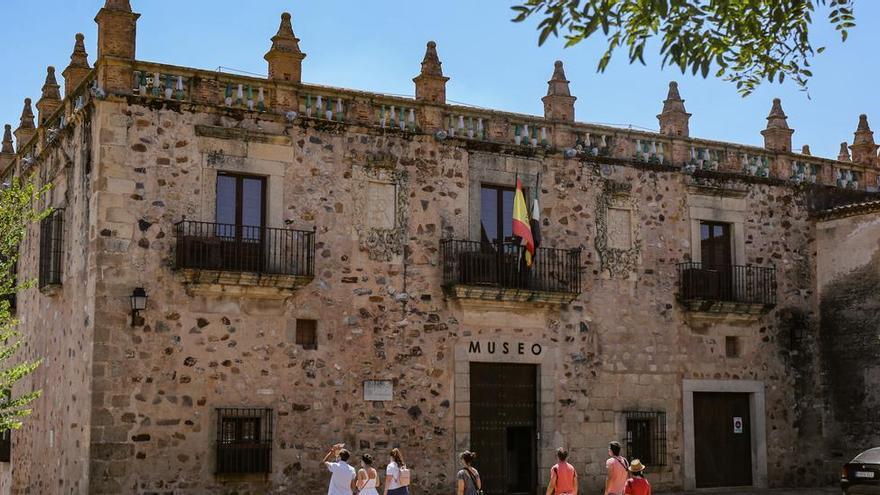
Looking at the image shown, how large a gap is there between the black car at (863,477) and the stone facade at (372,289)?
4.58 m

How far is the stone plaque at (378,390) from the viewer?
21352 mm

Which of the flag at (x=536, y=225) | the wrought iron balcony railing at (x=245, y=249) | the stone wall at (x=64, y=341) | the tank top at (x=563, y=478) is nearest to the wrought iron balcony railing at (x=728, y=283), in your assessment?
the flag at (x=536, y=225)

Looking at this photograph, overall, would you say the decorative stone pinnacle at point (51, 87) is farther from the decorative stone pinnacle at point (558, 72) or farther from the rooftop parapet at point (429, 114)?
the decorative stone pinnacle at point (558, 72)

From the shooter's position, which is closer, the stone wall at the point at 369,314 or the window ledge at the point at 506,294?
the stone wall at the point at 369,314

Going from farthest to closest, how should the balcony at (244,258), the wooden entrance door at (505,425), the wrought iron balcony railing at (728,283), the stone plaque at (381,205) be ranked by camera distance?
the wrought iron balcony railing at (728,283) < the wooden entrance door at (505,425) < the stone plaque at (381,205) < the balcony at (244,258)

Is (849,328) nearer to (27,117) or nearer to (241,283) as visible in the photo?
(241,283)

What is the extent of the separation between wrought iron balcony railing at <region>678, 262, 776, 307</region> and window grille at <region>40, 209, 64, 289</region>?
12066 mm

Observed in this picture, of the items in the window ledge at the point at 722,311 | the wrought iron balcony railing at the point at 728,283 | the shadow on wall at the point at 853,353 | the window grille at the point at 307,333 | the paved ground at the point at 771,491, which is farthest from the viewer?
the shadow on wall at the point at 853,353

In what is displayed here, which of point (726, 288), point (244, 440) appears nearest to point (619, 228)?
point (726, 288)

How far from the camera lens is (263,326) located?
2061 centimetres

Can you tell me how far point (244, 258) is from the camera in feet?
66.7

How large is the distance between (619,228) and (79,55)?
36.2 feet

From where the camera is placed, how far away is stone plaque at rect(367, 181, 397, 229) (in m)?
21.9


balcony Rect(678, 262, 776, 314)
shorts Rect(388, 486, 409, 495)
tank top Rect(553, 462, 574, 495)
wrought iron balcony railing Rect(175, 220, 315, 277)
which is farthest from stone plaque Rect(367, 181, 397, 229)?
tank top Rect(553, 462, 574, 495)
